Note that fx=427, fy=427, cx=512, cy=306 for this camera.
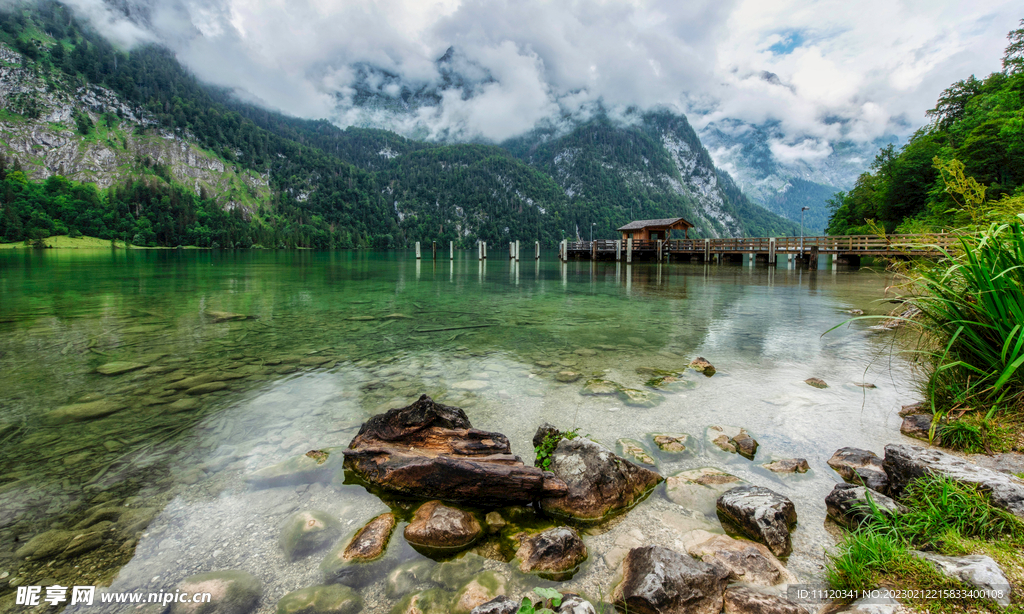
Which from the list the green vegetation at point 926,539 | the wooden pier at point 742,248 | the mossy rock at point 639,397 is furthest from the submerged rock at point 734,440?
the wooden pier at point 742,248

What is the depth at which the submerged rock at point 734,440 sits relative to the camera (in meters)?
5.50

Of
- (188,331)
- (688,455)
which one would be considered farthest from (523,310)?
(688,455)

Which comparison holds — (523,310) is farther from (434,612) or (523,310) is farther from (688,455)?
(434,612)

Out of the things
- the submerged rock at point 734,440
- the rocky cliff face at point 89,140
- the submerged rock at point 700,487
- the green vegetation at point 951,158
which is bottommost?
the submerged rock at point 700,487

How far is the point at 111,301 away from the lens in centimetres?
1967

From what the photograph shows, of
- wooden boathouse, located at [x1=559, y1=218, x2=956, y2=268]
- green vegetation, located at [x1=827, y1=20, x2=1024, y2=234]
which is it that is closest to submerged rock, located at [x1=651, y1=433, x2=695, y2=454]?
green vegetation, located at [x1=827, y1=20, x2=1024, y2=234]

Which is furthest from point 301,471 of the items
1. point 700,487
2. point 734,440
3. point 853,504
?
point 853,504

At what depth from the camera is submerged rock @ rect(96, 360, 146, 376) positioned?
8.84m

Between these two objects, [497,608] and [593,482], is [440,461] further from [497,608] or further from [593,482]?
[497,608]

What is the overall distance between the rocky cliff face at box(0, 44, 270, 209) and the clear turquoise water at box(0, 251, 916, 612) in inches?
7845

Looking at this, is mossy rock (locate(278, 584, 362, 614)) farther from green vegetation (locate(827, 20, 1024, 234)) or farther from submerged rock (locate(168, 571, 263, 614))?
green vegetation (locate(827, 20, 1024, 234))

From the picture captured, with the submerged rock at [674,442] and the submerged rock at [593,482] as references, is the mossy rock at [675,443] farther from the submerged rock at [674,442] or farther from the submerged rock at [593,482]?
the submerged rock at [593,482]

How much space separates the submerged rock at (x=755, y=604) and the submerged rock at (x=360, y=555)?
2.70 meters

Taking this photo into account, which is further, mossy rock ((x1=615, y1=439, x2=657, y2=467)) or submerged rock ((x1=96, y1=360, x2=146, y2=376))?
submerged rock ((x1=96, y1=360, x2=146, y2=376))
